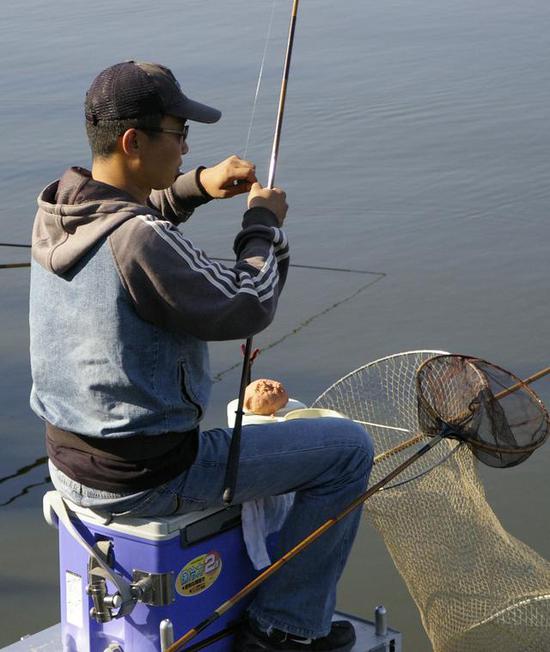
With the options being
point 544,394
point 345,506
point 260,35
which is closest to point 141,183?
point 345,506

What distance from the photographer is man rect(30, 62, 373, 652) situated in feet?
8.77

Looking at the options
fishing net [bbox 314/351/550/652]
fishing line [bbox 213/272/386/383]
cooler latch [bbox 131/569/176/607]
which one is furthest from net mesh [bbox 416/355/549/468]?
fishing line [bbox 213/272/386/383]

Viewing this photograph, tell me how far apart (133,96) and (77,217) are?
287 mm

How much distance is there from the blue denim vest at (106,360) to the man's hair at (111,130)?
24 cm

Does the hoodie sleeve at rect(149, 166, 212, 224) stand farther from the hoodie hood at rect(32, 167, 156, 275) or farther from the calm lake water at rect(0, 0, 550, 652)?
the calm lake water at rect(0, 0, 550, 652)

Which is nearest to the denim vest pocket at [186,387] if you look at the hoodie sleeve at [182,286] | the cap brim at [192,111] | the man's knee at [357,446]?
the hoodie sleeve at [182,286]

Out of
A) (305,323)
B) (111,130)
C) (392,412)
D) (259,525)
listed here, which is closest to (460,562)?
(392,412)

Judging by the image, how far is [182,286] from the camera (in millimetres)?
2643

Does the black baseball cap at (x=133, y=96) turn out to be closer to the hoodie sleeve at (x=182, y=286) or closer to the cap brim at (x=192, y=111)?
the cap brim at (x=192, y=111)

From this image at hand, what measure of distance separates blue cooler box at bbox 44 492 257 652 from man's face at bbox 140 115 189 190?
2.56ft

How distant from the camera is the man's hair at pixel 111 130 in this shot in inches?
108

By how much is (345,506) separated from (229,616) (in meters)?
0.41

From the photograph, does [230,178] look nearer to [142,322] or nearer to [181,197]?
[181,197]

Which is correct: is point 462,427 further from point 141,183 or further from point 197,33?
point 197,33
